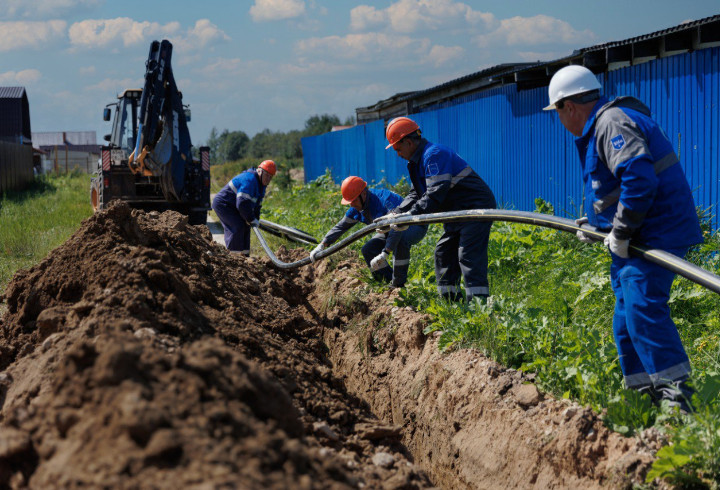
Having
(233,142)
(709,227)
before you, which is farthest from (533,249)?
(233,142)

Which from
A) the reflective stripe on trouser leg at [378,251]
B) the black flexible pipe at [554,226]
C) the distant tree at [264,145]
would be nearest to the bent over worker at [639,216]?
the black flexible pipe at [554,226]

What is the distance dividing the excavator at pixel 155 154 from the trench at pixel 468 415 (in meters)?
6.75

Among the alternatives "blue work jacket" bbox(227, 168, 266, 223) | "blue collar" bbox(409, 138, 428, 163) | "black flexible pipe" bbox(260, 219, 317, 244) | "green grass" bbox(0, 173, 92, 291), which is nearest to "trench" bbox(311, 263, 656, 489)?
"blue collar" bbox(409, 138, 428, 163)

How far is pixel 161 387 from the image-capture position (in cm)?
277

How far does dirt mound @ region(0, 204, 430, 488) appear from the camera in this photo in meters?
2.44

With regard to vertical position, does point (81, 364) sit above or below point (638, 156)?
below

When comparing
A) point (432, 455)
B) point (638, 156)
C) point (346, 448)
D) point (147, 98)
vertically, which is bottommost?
point (432, 455)

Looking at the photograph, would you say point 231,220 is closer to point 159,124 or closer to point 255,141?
point 159,124

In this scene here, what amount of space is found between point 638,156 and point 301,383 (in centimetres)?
239

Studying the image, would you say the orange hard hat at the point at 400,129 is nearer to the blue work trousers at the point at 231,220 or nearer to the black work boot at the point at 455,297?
the black work boot at the point at 455,297

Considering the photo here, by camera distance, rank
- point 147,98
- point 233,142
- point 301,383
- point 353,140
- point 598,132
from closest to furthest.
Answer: point 598,132
point 301,383
point 147,98
point 353,140
point 233,142

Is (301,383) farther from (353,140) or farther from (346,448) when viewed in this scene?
(353,140)

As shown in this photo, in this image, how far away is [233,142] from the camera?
74250 millimetres

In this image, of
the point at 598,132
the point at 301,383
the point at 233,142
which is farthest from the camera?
the point at 233,142
